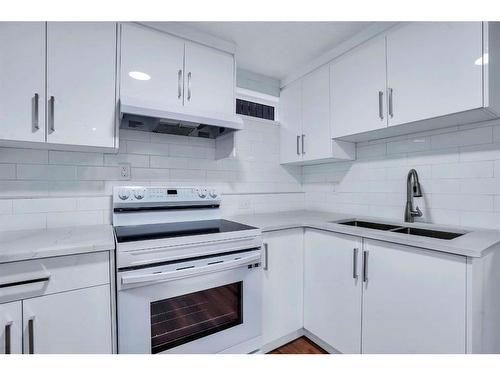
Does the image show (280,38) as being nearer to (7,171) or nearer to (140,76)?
(140,76)

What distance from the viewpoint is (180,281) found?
133cm

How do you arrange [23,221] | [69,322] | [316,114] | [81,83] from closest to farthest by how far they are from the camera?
[69,322] < [81,83] < [23,221] < [316,114]

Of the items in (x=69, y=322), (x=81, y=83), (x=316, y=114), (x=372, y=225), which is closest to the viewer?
(x=69, y=322)

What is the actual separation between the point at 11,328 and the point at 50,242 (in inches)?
14.0

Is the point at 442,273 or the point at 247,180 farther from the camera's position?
the point at 247,180

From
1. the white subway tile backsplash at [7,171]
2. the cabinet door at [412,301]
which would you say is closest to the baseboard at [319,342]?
the cabinet door at [412,301]

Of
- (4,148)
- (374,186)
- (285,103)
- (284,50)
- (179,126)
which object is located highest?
(284,50)

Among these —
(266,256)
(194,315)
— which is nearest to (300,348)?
(266,256)

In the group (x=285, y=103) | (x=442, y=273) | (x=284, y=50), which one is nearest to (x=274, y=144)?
(x=285, y=103)

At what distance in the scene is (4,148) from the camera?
1.49 m

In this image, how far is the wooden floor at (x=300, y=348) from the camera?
1788 mm

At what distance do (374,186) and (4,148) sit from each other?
2550 millimetres
